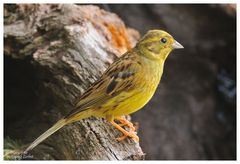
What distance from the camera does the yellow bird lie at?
14.2ft

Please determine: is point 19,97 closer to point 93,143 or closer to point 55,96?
point 55,96

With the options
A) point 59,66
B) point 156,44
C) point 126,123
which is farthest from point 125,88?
point 59,66

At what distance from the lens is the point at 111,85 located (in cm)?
443

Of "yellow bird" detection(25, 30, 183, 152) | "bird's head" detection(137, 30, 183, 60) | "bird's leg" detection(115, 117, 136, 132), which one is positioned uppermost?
"bird's head" detection(137, 30, 183, 60)

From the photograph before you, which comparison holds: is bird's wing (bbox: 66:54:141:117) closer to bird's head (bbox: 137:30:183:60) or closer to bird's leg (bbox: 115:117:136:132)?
bird's head (bbox: 137:30:183:60)

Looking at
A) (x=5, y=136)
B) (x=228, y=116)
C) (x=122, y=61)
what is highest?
(x=122, y=61)

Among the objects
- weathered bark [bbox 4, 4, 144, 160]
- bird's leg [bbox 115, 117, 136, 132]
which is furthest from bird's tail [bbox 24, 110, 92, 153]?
bird's leg [bbox 115, 117, 136, 132]

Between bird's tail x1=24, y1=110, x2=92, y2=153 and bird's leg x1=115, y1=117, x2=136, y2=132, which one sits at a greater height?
bird's tail x1=24, y1=110, x2=92, y2=153

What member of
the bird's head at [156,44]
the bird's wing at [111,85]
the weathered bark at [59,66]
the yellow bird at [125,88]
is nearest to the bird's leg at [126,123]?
the yellow bird at [125,88]

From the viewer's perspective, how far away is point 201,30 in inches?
276

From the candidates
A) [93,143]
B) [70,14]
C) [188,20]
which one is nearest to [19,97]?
[70,14]

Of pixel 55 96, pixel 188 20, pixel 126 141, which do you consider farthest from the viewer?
pixel 188 20

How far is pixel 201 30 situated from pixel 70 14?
2217 millimetres

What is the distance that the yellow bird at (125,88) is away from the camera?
434cm
